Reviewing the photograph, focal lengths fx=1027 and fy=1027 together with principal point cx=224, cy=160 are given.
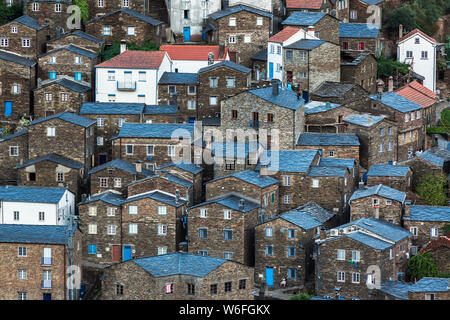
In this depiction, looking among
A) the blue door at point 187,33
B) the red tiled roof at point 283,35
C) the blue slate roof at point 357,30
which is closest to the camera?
the red tiled roof at point 283,35

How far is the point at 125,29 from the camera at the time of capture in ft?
315

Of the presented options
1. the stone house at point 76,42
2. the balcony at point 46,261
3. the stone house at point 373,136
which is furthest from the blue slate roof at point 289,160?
the stone house at point 76,42

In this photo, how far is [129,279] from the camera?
61.7 metres

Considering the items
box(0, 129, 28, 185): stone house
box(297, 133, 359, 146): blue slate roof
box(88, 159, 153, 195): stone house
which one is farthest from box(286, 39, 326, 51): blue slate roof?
box(0, 129, 28, 185): stone house

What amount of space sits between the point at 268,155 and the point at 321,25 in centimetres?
2108

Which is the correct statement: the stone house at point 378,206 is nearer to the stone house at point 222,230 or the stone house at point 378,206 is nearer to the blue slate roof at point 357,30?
the stone house at point 222,230

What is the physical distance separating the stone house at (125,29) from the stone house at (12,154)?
16984 millimetres

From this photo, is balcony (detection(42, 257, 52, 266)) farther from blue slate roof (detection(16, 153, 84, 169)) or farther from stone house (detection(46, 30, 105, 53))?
stone house (detection(46, 30, 105, 53))

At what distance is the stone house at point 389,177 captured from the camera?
77.3 metres

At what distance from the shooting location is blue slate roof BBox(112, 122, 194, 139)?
8006cm

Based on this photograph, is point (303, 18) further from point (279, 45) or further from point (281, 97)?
point (281, 97)

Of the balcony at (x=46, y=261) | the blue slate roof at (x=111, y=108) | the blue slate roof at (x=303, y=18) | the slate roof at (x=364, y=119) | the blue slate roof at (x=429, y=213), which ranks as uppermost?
the blue slate roof at (x=303, y=18)

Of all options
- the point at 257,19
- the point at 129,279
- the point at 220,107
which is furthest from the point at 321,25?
the point at 129,279

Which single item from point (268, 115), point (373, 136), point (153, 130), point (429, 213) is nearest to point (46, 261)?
point (153, 130)
